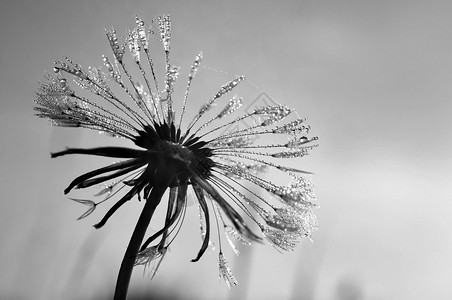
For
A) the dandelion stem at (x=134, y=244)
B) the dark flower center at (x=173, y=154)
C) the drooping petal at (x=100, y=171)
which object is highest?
the dark flower center at (x=173, y=154)

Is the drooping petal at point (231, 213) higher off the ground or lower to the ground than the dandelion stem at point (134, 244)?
higher

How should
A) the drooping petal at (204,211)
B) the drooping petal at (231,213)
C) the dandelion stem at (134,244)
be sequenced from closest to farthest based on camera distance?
1. the drooping petal at (231,213)
2. the dandelion stem at (134,244)
3. the drooping petal at (204,211)

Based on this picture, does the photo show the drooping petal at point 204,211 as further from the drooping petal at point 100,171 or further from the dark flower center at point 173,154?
the drooping petal at point 100,171

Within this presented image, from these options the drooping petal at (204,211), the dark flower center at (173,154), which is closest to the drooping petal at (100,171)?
the dark flower center at (173,154)

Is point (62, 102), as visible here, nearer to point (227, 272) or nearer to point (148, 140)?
point (148, 140)

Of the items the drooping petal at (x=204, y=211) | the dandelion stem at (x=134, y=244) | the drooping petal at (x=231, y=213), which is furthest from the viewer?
the drooping petal at (x=204, y=211)

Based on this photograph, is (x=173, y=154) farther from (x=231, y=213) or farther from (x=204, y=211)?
(x=231, y=213)

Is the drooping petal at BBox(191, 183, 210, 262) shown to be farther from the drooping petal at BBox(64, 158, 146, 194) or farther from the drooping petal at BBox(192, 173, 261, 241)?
the drooping petal at BBox(64, 158, 146, 194)

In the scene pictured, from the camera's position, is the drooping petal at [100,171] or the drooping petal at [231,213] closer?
the drooping petal at [231,213]
